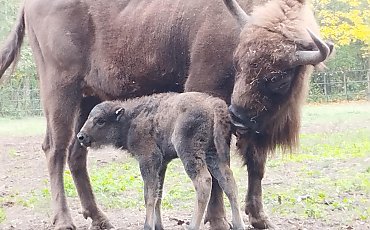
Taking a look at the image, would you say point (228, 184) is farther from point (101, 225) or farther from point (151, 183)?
point (101, 225)

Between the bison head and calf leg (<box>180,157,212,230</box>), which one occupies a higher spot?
the bison head

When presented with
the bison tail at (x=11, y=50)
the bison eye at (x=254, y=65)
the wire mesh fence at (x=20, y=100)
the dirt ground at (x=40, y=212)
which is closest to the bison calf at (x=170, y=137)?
the bison eye at (x=254, y=65)

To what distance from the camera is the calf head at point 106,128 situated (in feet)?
20.0

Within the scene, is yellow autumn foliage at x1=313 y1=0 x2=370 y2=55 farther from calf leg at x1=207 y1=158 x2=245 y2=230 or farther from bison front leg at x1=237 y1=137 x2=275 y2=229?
calf leg at x1=207 y1=158 x2=245 y2=230

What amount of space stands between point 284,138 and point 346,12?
1474 inches

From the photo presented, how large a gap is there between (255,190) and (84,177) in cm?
203

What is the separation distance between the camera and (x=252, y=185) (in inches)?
256

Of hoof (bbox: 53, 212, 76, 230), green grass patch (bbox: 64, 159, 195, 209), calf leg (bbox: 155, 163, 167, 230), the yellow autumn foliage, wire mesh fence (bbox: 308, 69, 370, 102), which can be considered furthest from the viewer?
wire mesh fence (bbox: 308, 69, 370, 102)

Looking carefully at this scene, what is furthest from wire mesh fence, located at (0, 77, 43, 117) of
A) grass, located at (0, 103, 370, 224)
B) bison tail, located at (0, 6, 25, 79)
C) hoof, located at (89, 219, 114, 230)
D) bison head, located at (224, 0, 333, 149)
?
bison head, located at (224, 0, 333, 149)

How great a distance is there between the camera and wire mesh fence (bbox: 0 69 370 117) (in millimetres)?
37688

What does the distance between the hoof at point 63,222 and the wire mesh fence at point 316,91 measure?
31.1 meters

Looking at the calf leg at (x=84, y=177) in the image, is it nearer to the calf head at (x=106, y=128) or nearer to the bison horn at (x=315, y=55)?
the calf head at (x=106, y=128)

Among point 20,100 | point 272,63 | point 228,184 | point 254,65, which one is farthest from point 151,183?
point 20,100

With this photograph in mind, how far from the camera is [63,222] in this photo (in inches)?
277
